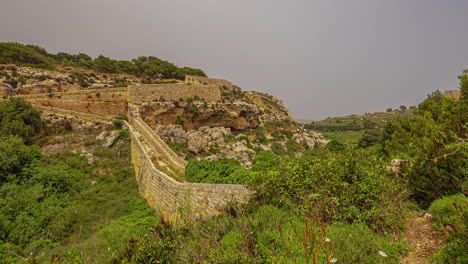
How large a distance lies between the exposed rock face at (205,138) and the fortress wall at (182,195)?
696 cm

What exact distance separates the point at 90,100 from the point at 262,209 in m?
23.9

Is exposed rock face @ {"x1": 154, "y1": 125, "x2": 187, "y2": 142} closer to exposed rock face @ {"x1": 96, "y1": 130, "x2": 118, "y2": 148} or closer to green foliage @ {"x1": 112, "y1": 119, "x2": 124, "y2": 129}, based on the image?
green foliage @ {"x1": 112, "y1": 119, "x2": 124, "y2": 129}

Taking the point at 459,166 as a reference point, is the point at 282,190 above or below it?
below

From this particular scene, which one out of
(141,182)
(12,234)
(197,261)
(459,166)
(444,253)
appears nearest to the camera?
(444,253)

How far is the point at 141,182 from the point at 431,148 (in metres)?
12.4

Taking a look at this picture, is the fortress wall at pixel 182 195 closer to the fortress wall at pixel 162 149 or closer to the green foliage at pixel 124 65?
the fortress wall at pixel 162 149

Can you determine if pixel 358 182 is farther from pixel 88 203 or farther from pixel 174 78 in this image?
pixel 174 78

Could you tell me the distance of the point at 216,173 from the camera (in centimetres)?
962

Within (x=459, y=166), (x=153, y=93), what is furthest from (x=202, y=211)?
(x=153, y=93)

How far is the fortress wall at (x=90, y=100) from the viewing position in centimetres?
1976

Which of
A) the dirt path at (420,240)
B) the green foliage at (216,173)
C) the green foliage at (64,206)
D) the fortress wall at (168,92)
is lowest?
the green foliage at (64,206)

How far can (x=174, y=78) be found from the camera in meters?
40.4

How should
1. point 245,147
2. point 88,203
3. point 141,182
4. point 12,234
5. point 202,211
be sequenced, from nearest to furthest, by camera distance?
point 202,211, point 12,234, point 88,203, point 141,182, point 245,147

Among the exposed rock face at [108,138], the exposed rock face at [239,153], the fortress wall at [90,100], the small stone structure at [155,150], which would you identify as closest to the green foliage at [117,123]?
the small stone structure at [155,150]
